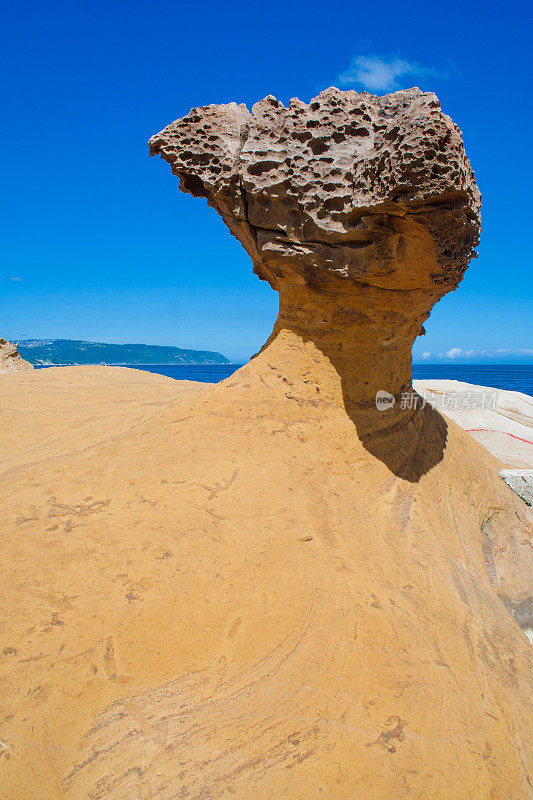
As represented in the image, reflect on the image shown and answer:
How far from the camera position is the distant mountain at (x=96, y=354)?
78581mm

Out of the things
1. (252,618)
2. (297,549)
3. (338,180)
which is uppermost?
(338,180)

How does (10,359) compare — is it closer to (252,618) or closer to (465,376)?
(252,618)

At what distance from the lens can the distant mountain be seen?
7858 centimetres

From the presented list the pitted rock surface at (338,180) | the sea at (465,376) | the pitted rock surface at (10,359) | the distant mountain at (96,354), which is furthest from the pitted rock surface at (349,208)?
the distant mountain at (96,354)

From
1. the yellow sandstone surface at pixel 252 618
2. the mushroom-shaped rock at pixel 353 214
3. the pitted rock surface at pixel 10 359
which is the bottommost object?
the yellow sandstone surface at pixel 252 618

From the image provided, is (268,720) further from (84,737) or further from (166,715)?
(84,737)

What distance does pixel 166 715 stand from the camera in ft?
5.36

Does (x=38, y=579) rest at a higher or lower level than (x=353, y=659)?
higher

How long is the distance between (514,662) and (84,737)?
225cm

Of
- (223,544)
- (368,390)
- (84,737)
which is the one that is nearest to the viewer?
(84,737)

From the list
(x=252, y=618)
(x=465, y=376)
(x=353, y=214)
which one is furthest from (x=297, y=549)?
(x=465, y=376)

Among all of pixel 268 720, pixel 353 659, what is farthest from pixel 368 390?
pixel 268 720

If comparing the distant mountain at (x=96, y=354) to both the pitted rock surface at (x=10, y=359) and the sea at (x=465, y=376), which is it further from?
the pitted rock surface at (x=10, y=359)

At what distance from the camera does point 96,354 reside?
87938mm
